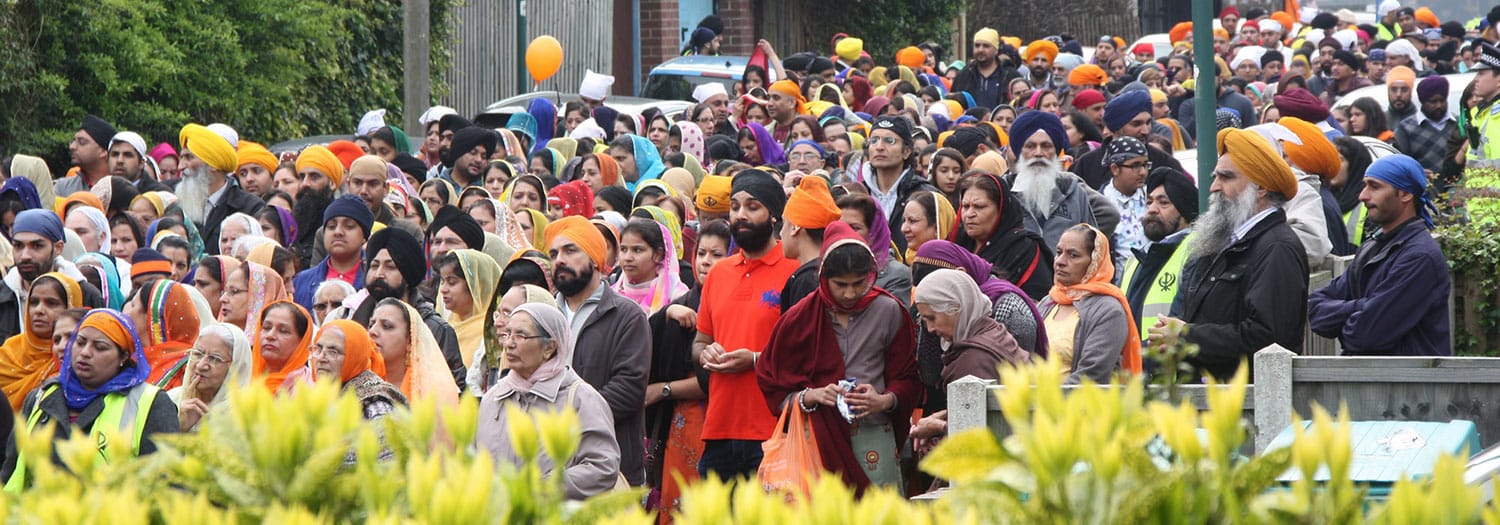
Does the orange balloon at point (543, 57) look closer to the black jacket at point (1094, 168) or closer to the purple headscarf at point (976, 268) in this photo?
the black jacket at point (1094, 168)

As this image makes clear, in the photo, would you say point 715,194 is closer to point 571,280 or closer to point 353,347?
point 571,280

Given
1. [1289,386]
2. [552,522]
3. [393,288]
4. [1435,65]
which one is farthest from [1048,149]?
[1435,65]

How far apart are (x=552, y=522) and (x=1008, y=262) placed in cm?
570

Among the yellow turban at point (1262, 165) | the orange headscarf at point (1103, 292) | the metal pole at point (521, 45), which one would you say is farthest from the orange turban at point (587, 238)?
the metal pole at point (521, 45)

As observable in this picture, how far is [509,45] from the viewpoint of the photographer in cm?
2519

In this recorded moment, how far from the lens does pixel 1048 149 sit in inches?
391

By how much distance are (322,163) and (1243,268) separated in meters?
6.30

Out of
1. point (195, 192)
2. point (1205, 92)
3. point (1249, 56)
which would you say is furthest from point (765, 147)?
point (1249, 56)

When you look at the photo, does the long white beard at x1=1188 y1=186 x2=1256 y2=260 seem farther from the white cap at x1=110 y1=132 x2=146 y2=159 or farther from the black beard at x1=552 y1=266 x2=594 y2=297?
the white cap at x1=110 y1=132 x2=146 y2=159

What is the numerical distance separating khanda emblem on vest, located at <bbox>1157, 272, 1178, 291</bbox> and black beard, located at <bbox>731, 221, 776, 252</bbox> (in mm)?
1650

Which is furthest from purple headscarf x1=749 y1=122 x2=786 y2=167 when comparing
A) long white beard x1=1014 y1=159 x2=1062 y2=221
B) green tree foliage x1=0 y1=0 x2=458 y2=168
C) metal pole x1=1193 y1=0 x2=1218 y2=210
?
metal pole x1=1193 y1=0 x2=1218 y2=210

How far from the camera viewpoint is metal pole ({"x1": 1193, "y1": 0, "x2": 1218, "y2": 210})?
7996 millimetres

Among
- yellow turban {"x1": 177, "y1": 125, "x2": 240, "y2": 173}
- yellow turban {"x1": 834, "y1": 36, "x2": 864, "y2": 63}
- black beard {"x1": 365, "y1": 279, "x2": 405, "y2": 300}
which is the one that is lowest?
black beard {"x1": 365, "y1": 279, "x2": 405, "y2": 300}

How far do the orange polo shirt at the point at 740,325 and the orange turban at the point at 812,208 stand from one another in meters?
0.19
